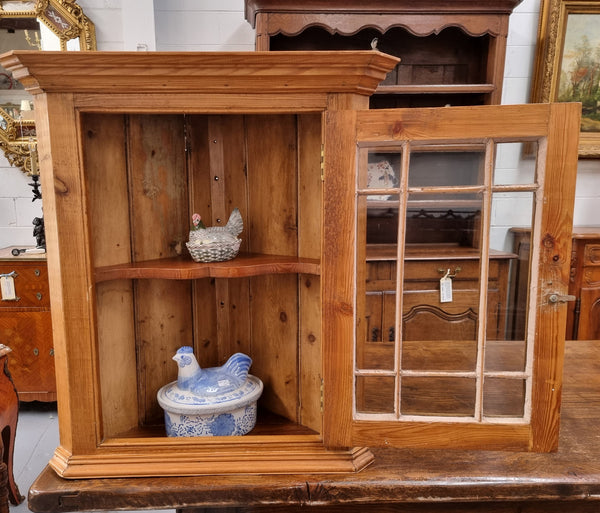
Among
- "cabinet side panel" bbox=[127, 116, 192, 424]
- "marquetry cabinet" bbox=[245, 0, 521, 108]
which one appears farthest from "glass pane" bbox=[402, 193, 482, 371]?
"marquetry cabinet" bbox=[245, 0, 521, 108]

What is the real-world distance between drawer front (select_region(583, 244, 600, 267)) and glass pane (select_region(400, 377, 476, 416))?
7.47 ft

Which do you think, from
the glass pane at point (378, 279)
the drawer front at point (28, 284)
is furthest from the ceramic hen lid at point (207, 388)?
the drawer front at point (28, 284)

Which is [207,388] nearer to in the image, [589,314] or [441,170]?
[441,170]

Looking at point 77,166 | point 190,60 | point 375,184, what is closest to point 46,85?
point 77,166

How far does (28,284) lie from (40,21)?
5.60ft

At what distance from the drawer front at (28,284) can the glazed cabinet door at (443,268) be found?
7.70 feet

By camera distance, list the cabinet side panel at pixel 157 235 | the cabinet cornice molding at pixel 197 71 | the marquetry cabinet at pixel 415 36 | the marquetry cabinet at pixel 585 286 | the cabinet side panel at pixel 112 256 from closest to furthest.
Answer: the cabinet cornice molding at pixel 197 71 < the cabinet side panel at pixel 112 256 < the cabinet side panel at pixel 157 235 < the marquetry cabinet at pixel 415 36 < the marquetry cabinet at pixel 585 286

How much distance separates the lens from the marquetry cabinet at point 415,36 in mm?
2631

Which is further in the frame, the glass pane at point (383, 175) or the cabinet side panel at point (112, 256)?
the cabinet side panel at point (112, 256)

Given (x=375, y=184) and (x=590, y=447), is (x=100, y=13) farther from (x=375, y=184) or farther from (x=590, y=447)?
(x=590, y=447)

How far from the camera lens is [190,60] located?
0.93m

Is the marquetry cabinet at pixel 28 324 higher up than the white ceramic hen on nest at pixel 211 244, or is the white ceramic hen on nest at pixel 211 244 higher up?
the white ceramic hen on nest at pixel 211 244

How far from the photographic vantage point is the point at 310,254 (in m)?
1.24

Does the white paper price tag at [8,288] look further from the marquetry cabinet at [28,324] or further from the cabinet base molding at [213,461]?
the cabinet base molding at [213,461]
